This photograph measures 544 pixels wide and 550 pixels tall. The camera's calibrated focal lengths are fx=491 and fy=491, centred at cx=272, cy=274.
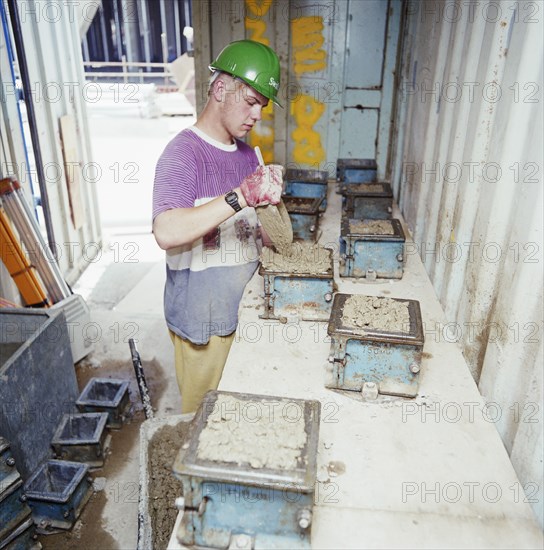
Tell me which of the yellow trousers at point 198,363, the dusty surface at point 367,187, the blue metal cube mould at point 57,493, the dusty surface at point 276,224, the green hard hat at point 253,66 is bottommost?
the blue metal cube mould at point 57,493

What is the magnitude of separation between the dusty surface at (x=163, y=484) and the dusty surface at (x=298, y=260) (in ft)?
3.16

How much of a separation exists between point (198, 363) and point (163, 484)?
606 millimetres

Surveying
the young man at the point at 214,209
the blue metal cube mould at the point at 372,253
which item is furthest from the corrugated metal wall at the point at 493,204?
the young man at the point at 214,209

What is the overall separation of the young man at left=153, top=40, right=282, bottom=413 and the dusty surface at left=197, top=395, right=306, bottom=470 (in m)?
0.81

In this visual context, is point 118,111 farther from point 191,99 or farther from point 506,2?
point 506,2

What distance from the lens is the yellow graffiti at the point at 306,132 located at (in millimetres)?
4309

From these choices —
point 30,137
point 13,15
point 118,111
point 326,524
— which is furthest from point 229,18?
point 118,111

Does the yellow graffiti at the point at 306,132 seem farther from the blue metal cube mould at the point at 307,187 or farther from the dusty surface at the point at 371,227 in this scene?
the dusty surface at the point at 371,227

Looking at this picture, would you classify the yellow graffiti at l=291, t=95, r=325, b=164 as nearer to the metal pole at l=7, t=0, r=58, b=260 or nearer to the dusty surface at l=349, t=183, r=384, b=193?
the dusty surface at l=349, t=183, r=384, b=193

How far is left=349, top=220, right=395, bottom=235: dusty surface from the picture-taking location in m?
2.72

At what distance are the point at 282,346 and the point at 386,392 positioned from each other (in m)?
0.50

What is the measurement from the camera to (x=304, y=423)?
1.41m

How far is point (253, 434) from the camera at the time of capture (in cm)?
137

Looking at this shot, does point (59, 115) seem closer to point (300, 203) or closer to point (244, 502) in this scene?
point (300, 203)
